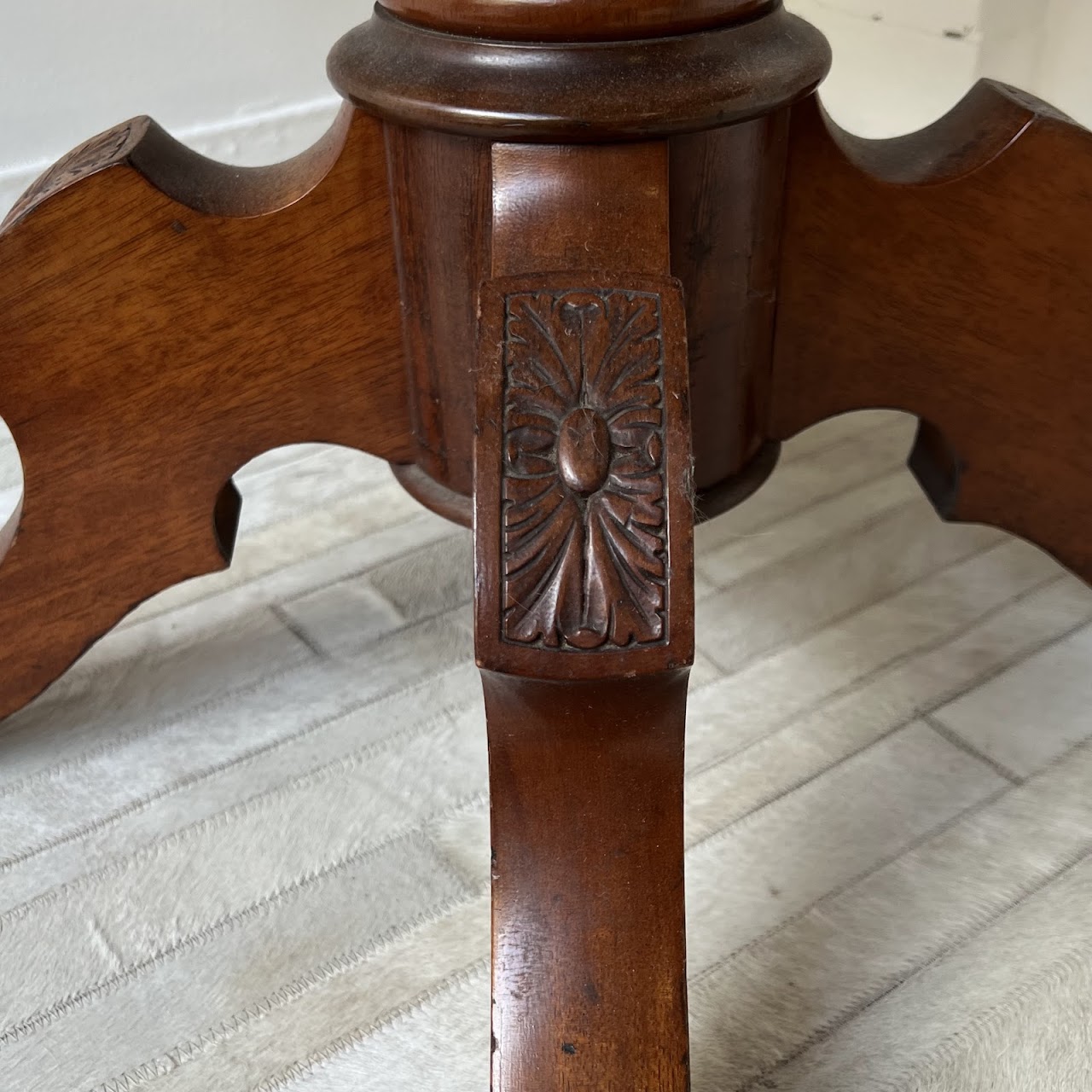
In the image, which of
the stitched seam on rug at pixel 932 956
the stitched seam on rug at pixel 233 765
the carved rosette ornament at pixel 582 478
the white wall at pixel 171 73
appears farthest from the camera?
the white wall at pixel 171 73

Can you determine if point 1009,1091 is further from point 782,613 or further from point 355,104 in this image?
point 355,104

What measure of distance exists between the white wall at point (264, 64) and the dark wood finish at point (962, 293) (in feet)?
2.16

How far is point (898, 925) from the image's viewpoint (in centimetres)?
68

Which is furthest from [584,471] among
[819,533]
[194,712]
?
[819,533]

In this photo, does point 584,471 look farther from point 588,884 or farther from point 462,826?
point 462,826

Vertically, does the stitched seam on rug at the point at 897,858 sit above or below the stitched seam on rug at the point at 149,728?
above

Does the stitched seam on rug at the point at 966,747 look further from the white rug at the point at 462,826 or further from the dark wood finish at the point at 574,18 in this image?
the dark wood finish at the point at 574,18

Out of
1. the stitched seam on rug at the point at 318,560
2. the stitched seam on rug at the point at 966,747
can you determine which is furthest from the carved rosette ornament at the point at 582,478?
the stitched seam on rug at the point at 318,560

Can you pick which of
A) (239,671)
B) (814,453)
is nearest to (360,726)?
(239,671)

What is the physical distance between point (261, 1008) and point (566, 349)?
1.14 ft

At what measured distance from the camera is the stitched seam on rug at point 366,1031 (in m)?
0.61

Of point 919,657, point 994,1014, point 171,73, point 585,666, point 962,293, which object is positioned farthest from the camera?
point 171,73

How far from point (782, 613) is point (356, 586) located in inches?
11.8

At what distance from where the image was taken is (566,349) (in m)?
0.55
